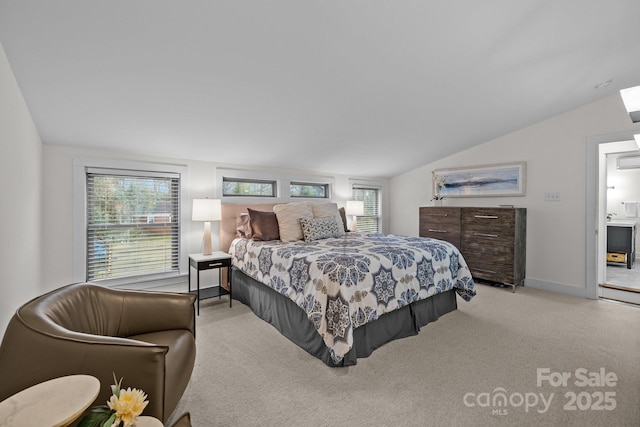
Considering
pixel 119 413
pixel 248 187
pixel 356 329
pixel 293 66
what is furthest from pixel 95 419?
pixel 248 187

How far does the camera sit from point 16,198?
200 cm

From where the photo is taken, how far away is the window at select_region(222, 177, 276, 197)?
4.19 metres

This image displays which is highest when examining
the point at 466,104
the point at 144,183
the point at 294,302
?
the point at 466,104

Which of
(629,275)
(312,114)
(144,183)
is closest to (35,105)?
(144,183)

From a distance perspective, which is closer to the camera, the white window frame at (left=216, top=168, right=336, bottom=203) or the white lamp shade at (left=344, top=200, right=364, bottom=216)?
the white window frame at (left=216, top=168, right=336, bottom=203)

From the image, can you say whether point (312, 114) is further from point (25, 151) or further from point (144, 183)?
point (25, 151)

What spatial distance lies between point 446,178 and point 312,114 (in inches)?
121

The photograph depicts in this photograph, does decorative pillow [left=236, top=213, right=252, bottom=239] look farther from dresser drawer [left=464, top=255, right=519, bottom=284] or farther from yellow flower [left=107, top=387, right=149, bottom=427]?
dresser drawer [left=464, top=255, right=519, bottom=284]

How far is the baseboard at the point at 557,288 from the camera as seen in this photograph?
147 inches

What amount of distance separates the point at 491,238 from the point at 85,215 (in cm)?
508

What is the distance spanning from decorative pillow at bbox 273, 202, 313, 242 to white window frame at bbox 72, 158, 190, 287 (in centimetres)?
124

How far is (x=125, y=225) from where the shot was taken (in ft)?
11.0

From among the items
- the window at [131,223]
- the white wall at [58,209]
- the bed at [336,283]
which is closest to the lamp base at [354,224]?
the bed at [336,283]

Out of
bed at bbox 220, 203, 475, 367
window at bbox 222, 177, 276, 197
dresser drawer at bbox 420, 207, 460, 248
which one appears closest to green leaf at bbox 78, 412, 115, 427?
bed at bbox 220, 203, 475, 367
